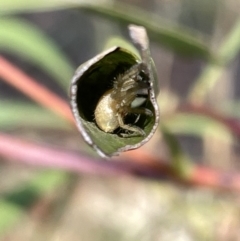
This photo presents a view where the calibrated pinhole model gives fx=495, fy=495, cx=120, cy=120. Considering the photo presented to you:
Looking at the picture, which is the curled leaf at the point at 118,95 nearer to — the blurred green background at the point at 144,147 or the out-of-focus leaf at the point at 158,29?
the out-of-focus leaf at the point at 158,29

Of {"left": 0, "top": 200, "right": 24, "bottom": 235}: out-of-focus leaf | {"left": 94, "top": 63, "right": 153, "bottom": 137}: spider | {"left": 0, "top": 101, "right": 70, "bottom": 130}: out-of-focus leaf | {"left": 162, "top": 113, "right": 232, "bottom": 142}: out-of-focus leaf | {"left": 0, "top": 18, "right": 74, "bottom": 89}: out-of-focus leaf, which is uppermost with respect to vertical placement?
{"left": 162, "top": 113, "right": 232, "bottom": 142}: out-of-focus leaf

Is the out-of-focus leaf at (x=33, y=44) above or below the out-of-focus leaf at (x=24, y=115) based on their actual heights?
above

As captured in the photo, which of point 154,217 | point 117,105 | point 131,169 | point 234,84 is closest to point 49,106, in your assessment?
point 131,169

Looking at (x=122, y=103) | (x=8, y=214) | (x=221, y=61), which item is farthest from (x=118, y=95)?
(x=8, y=214)

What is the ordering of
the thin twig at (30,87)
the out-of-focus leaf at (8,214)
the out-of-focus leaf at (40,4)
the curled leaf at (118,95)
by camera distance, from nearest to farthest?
the curled leaf at (118,95)
the out-of-focus leaf at (40,4)
the thin twig at (30,87)
the out-of-focus leaf at (8,214)

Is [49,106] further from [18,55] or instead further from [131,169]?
[18,55]

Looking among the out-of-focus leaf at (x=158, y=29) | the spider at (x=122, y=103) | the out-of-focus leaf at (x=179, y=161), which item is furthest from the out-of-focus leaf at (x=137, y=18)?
the spider at (x=122, y=103)

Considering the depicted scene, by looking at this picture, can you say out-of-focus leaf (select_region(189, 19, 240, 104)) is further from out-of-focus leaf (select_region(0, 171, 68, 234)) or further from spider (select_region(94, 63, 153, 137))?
spider (select_region(94, 63, 153, 137))

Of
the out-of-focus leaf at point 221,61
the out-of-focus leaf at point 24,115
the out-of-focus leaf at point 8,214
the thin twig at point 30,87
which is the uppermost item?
the out-of-focus leaf at point 221,61

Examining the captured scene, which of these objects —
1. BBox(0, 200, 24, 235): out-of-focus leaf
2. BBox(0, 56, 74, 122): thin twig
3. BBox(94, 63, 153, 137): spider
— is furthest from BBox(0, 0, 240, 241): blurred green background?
BBox(94, 63, 153, 137): spider
